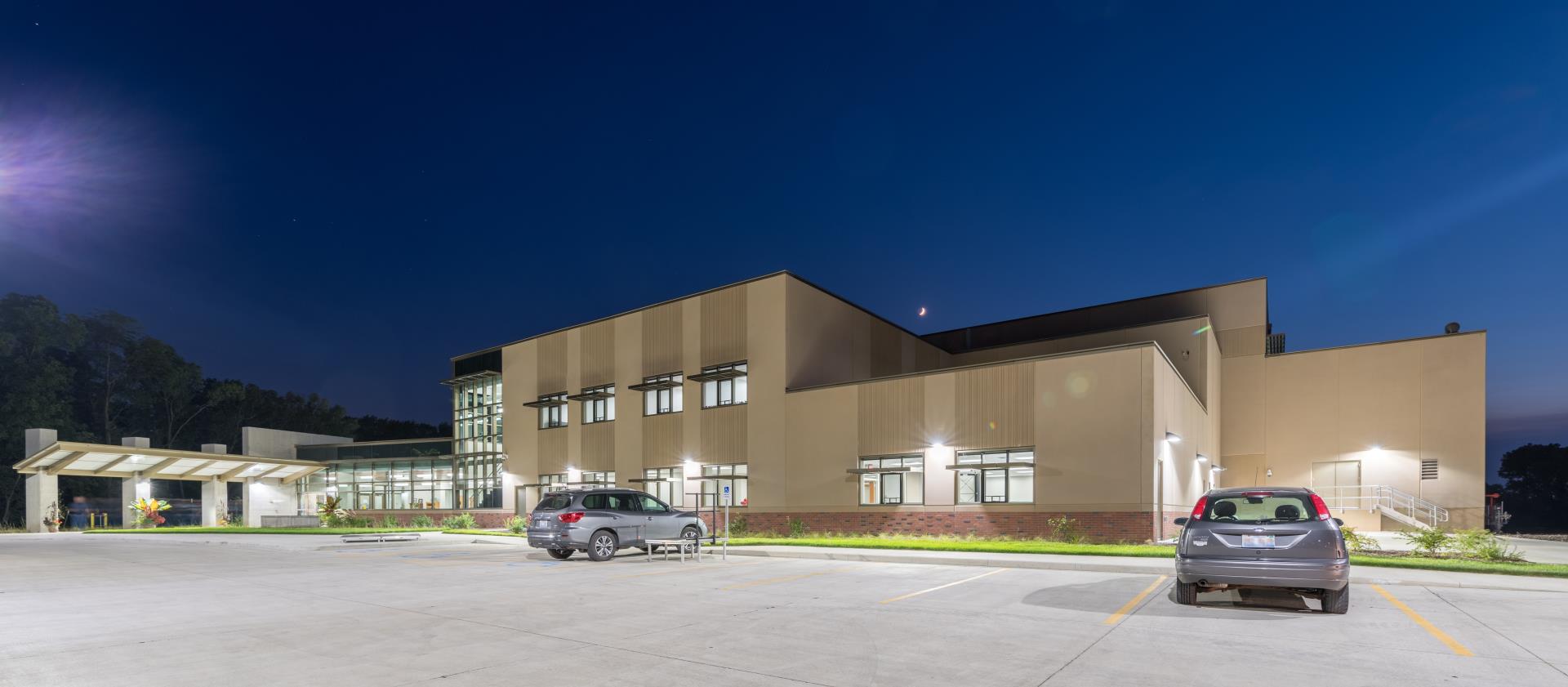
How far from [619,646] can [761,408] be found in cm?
2169

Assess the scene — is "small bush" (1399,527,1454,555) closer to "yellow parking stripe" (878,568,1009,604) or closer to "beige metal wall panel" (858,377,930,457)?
"yellow parking stripe" (878,568,1009,604)

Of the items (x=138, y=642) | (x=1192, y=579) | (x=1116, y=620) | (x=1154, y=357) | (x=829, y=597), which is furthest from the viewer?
(x=1154, y=357)

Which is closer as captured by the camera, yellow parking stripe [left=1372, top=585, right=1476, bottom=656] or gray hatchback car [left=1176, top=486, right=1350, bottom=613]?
yellow parking stripe [left=1372, top=585, right=1476, bottom=656]

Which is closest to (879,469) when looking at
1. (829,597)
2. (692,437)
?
(692,437)

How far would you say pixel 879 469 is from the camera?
25.9 metres

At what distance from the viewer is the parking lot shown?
6.41 m

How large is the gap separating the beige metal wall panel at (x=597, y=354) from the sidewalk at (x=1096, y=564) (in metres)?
16.5

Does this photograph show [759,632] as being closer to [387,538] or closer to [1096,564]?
[1096,564]

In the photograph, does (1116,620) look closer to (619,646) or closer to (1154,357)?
(619,646)

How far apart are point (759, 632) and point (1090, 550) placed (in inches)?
464

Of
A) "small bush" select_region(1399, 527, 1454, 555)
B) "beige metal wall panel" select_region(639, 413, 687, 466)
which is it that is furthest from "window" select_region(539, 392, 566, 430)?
"small bush" select_region(1399, 527, 1454, 555)

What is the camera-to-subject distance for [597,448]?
35.2 meters

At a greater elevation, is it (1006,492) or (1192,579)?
(1192,579)

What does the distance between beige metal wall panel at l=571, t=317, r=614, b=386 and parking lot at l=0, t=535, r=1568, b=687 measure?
21.4m
